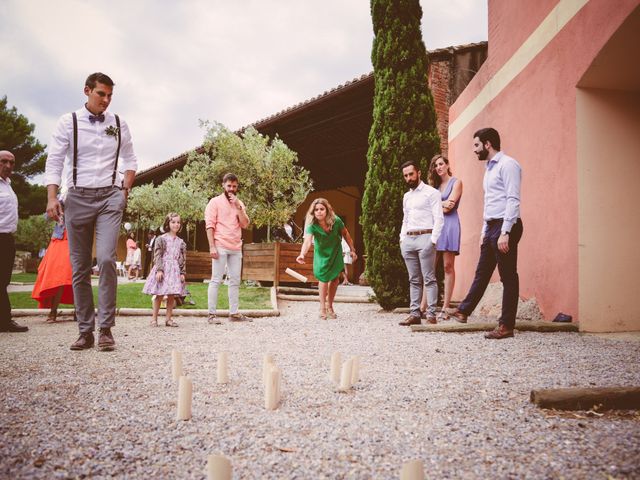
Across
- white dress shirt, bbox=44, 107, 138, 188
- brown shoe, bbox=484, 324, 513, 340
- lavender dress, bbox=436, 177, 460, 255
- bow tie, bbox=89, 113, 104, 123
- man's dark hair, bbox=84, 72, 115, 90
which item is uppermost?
man's dark hair, bbox=84, 72, 115, 90

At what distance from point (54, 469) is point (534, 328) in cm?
432

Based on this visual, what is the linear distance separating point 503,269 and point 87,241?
3.64 meters

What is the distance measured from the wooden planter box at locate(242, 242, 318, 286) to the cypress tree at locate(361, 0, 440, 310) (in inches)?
119

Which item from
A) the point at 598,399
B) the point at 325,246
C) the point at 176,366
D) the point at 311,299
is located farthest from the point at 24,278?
the point at 598,399

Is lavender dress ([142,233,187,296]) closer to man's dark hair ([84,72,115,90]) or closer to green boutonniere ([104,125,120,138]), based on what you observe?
green boutonniere ([104,125,120,138])

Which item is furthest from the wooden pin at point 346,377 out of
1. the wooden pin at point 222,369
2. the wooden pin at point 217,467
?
the wooden pin at point 217,467

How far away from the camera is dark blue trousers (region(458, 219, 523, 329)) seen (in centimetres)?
404

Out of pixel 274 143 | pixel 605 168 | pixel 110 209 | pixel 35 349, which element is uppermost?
pixel 274 143

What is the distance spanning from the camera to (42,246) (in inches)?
1299

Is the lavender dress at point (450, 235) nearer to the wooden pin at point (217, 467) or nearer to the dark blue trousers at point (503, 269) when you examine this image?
the dark blue trousers at point (503, 269)

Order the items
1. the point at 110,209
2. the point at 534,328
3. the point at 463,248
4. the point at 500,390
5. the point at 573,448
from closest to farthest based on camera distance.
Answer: the point at 573,448
the point at 500,390
the point at 110,209
the point at 534,328
the point at 463,248

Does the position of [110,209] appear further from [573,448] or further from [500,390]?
[573,448]

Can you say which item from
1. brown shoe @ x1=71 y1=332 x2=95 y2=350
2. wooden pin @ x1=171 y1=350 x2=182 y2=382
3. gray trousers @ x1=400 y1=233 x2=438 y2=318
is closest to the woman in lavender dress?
gray trousers @ x1=400 y1=233 x2=438 y2=318

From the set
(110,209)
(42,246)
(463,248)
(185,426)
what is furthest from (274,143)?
(42,246)
